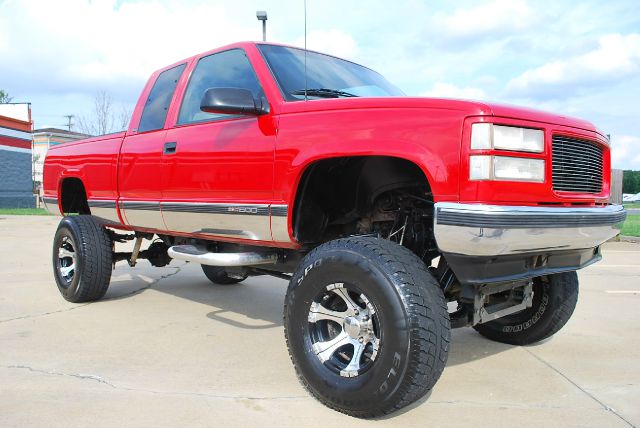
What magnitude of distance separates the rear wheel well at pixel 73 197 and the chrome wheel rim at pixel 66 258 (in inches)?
20.2

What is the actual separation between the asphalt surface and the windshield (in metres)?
1.78

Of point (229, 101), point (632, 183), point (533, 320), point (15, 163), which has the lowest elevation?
point (533, 320)

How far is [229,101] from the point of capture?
321 cm

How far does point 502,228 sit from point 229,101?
171 centimetres

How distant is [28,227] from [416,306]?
15.3m

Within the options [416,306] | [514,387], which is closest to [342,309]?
[416,306]

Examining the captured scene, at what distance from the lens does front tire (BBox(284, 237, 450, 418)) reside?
2.49 metres

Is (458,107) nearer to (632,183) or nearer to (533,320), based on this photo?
(533,320)

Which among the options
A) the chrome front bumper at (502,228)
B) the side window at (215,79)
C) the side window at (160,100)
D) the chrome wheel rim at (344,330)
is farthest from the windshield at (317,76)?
the chrome front bumper at (502,228)

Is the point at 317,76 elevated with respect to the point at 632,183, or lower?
elevated

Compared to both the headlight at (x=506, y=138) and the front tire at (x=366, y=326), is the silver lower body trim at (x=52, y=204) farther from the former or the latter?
the headlight at (x=506, y=138)

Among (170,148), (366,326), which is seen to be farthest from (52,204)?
(366,326)

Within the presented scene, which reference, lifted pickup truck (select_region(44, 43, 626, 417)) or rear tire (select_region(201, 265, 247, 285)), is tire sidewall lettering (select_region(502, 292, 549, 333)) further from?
rear tire (select_region(201, 265, 247, 285))

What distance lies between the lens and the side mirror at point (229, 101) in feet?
10.5
